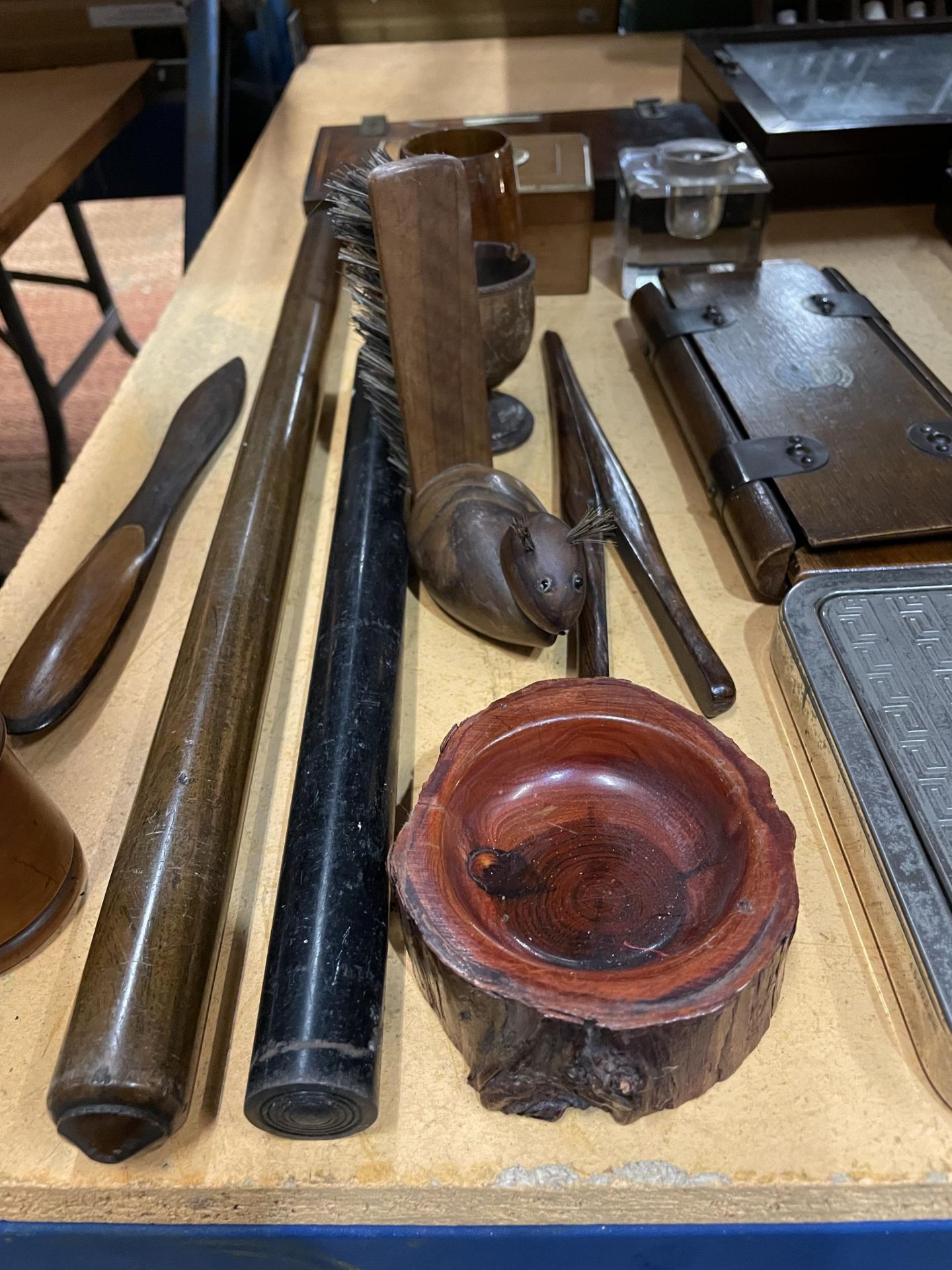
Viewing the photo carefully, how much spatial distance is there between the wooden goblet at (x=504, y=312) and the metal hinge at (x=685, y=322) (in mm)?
196

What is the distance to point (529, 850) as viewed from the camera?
1.96 ft

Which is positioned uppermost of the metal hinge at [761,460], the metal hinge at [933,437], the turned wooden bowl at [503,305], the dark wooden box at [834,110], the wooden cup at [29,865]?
→ the dark wooden box at [834,110]

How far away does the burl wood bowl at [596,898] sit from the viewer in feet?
1.54

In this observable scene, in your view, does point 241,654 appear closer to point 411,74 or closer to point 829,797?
point 829,797

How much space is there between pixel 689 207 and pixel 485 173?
0.45 meters

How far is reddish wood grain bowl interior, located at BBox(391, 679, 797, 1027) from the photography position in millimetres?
473

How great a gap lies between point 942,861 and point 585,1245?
0.31 metres

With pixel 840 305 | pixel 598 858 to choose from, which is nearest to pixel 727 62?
pixel 840 305

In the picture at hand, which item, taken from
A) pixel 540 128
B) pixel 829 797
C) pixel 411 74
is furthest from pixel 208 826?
pixel 411 74

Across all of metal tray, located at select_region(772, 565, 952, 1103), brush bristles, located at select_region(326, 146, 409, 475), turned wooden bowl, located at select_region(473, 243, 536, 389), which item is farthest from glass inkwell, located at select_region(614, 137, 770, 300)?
metal tray, located at select_region(772, 565, 952, 1103)

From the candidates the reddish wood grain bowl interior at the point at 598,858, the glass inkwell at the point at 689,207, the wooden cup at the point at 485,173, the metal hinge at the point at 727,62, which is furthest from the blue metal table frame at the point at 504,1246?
the metal hinge at the point at 727,62

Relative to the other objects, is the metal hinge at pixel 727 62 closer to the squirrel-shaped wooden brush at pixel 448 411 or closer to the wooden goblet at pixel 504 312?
the wooden goblet at pixel 504 312

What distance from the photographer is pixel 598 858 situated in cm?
59

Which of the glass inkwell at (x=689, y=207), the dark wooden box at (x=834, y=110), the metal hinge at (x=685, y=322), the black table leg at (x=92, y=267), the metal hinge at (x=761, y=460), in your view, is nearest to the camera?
the metal hinge at (x=761, y=460)
